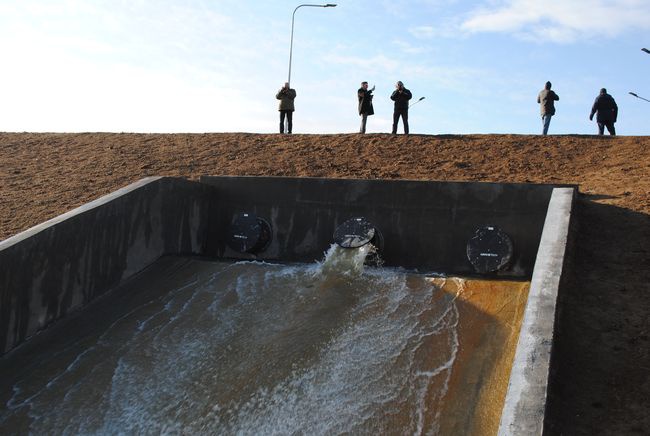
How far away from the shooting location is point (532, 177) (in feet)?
43.8

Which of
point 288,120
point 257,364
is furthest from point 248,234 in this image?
point 288,120

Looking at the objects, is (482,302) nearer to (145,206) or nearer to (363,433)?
(363,433)

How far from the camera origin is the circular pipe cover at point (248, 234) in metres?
12.0

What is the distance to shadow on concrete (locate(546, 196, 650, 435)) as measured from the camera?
5.96 metres

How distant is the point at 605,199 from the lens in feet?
35.9

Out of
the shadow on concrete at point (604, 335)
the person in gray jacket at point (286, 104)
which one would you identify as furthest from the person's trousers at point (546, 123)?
Result: the shadow on concrete at point (604, 335)

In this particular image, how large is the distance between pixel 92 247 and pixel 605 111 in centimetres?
1276

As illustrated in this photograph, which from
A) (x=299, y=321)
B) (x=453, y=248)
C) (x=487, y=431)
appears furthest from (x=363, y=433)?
(x=453, y=248)

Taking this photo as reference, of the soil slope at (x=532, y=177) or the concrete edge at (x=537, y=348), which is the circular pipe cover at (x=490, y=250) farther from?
the concrete edge at (x=537, y=348)

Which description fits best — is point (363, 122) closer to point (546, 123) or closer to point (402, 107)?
point (402, 107)

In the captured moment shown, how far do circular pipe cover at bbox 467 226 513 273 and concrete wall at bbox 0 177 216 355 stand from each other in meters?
4.74

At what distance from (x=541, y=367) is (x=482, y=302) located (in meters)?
3.12

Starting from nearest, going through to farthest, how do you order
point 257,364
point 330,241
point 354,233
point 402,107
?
point 257,364 → point 354,233 → point 330,241 → point 402,107

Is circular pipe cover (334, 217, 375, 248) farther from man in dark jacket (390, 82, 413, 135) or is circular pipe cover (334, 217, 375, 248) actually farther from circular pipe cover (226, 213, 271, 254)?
man in dark jacket (390, 82, 413, 135)
